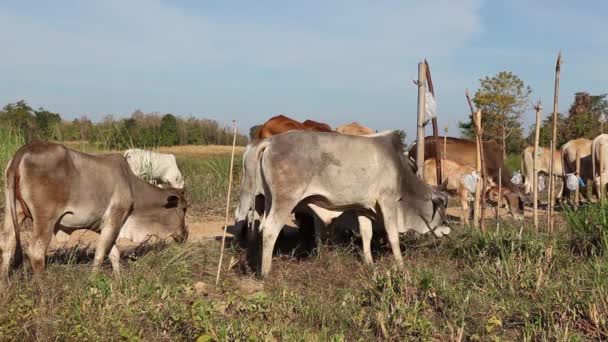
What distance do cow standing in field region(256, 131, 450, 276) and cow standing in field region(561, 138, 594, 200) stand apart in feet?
31.3

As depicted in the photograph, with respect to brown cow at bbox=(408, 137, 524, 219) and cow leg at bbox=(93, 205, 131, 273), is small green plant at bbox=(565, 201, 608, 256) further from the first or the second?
cow leg at bbox=(93, 205, 131, 273)

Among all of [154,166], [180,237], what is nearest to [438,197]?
[180,237]

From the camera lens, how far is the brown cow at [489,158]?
36.9 feet

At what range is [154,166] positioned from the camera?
13352 mm

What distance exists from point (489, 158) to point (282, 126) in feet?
18.1

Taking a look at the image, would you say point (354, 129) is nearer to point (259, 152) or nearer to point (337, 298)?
point (259, 152)

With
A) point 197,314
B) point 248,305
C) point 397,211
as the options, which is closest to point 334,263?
point 397,211

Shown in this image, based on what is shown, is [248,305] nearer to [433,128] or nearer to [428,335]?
[428,335]

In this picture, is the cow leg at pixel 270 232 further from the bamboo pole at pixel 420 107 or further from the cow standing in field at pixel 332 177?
the bamboo pole at pixel 420 107

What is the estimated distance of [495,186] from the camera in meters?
11.7

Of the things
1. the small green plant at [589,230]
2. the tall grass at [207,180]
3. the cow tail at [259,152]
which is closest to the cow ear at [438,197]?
the small green plant at [589,230]

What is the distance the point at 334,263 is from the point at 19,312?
3164 mm

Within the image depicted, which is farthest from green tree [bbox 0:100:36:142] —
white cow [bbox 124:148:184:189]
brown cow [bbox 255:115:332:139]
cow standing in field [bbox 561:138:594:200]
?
cow standing in field [bbox 561:138:594:200]

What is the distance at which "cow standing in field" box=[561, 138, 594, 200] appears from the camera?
1518 centimetres
